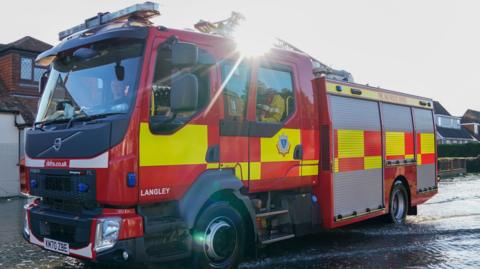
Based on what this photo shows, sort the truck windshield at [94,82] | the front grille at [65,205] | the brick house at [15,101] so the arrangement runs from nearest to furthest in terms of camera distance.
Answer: the truck windshield at [94,82]
the front grille at [65,205]
the brick house at [15,101]

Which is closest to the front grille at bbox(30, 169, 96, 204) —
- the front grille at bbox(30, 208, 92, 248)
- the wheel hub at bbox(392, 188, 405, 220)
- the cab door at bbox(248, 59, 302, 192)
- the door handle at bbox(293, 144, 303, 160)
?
the front grille at bbox(30, 208, 92, 248)

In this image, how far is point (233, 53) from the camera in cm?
567

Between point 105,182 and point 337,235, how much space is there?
16.4 ft

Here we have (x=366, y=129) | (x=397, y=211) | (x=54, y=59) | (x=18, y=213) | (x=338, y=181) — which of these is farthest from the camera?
(x=18, y=213)

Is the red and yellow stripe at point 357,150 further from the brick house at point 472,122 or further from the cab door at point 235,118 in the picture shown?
the brick house at point 472,122

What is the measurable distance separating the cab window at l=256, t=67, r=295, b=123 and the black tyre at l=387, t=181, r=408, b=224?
11.9 ft

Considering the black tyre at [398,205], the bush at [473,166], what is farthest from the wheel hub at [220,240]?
the bush at [473,166]

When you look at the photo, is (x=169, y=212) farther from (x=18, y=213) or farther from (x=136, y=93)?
(x=18, y=213)

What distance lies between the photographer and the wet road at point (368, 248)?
6.15 meters

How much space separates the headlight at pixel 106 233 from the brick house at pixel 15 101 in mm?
11735

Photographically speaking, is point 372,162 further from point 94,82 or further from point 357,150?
point 94,82

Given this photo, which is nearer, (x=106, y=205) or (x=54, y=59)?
(x=106, y=205)

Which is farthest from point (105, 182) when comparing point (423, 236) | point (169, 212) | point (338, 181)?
point (423, 236)

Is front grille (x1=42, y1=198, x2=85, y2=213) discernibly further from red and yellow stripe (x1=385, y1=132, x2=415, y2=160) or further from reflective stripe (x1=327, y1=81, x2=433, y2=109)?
red and yellow stripe (x1=385, y1=132, x2=415, y2=160)
